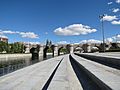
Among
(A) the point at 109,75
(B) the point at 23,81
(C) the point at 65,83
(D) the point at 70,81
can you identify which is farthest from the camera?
(B) the point at 23,81

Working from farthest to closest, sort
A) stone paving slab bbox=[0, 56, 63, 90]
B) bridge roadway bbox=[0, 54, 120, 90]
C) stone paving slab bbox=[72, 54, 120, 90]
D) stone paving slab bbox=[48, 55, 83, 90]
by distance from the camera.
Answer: stone paving slab bbox=[0, 56, 63, 90] < stone paving slab bbox=[48, 55, 83, 90] < bridge roadway bbox=[0, 54, 120, 90] < stone paving slab bbox=[72, 54, 120, 90]

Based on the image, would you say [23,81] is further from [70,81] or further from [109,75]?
[109,75]

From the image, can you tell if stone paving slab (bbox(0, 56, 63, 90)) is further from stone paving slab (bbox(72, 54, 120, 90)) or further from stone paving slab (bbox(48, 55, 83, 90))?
stone paving slab (bbox(72, 54, 120, 90))

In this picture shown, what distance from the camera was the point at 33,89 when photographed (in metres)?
15.5

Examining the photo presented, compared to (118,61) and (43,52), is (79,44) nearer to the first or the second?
(43,52)

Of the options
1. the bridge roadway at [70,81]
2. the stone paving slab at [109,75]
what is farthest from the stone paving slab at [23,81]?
the stone paving slab at [109,75]

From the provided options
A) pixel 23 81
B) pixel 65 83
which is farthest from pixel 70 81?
pixel 23 81

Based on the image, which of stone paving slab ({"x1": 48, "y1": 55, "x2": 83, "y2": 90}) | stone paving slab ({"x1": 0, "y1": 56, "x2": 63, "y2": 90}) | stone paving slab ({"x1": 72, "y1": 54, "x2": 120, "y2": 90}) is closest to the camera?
stone paving slab ({"x1": 72, "y1": 54, "x2": 120, "y2": 90})

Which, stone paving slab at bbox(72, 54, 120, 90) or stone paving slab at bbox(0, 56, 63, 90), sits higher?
stone paving slab at bbox(72, 54, 120, 90)

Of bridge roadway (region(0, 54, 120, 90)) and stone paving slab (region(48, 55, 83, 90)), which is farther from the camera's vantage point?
stone paving slab (region(48, 55, 83, 90))

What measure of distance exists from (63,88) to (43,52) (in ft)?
448

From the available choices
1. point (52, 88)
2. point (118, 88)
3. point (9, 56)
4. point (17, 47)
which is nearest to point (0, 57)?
point (9, 56)

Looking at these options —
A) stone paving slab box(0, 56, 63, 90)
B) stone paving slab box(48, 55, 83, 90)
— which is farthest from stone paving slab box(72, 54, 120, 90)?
stone paving slab box(0, 56, 63, 90)

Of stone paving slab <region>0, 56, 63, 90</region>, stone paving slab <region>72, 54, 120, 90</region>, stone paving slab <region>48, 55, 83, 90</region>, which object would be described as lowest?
stone paving slab <region>0, 56, 63, 90</region>
